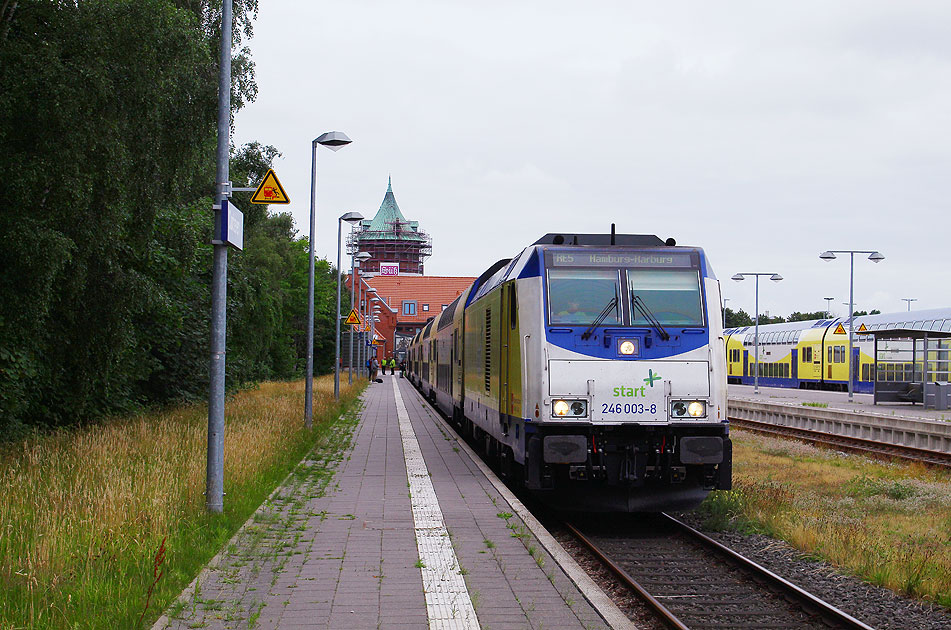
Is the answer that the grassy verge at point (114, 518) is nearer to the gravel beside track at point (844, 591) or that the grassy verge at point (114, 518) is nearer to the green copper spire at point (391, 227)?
the gravel beside track at point (844, 591)

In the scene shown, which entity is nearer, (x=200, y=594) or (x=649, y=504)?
(x=200, y=594)

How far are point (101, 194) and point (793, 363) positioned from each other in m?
43.8

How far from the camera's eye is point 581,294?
10.8 m

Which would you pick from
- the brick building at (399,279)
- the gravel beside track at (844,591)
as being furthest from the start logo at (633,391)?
the brick building at (399,279)

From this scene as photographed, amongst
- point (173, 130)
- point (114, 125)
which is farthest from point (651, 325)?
point (173, 130)

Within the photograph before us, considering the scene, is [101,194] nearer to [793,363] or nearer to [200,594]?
[200,594]

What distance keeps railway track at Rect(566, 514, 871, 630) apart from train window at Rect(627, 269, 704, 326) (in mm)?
2318

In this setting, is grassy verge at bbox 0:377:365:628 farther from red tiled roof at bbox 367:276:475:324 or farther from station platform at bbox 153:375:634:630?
red tiled roof at bbox 367:276:475:324

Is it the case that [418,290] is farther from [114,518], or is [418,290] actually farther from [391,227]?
[114,518]

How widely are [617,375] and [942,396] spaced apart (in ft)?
76.4

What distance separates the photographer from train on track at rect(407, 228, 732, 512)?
10.2 metres

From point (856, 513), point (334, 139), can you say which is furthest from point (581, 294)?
point (334, 139)

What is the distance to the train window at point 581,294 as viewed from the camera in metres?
10.6

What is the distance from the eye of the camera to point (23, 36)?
13070 mm
